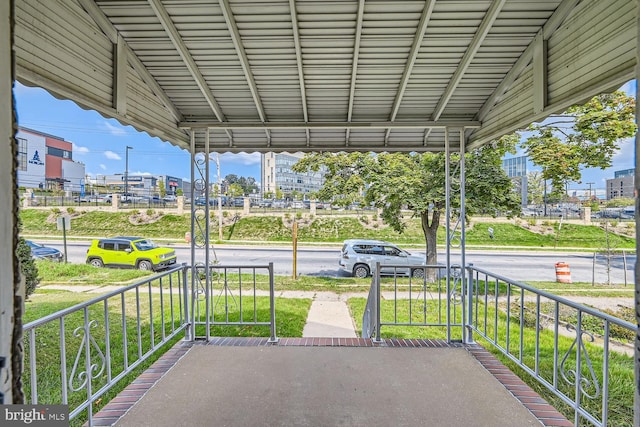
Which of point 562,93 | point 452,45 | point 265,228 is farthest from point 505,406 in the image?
point 265,228

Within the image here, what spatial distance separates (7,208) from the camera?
65 cm

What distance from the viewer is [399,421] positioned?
2143 mm

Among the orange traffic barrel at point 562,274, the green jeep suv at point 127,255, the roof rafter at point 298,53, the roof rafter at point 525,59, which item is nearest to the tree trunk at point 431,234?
the orange traffic barrel at point 562,274

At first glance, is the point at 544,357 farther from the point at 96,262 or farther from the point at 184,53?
the point at 96,262

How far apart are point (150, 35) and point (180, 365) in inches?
111

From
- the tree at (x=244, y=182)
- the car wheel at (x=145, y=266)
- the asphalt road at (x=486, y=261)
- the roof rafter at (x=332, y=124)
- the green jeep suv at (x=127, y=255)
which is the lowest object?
the asphalt road at (x=486, y=261)

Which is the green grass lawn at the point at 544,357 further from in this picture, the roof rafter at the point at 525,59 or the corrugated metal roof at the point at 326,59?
the roof rafter at the point at 525,59

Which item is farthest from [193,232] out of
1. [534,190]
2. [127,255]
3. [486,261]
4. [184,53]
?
[534,190]

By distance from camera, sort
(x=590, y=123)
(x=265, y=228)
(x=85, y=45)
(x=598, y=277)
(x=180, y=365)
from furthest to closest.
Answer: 1. (x=265, y=228)
2. (x=598, y=277)
3. (x=590, y=123)
4. (x=180, y=365)
5. (x=85, y=45)

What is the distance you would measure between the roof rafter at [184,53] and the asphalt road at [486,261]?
5995 mm

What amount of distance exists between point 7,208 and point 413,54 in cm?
266

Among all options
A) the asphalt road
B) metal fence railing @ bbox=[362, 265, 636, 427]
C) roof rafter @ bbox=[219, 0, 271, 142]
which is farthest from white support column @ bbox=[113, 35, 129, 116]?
the asphalt road

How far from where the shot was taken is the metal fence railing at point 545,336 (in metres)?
1.98

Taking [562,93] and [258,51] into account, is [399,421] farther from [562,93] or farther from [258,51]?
[258,51]
